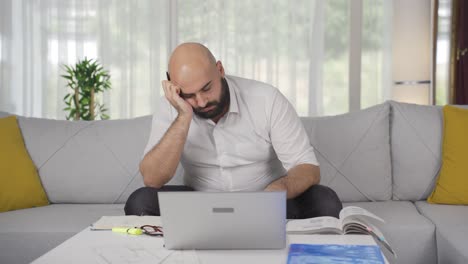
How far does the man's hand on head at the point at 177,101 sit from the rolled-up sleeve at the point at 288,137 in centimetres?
33

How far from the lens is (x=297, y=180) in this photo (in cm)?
225

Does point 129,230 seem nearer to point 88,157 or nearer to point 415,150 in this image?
point 88,157

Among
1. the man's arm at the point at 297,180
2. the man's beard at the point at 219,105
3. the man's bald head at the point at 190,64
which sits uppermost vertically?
the man's bald head at the point at 190,64

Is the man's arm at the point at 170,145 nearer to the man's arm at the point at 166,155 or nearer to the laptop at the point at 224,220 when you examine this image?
the man's arm at the point at 166,155

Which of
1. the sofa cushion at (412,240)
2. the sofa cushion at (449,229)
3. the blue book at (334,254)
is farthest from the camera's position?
the sofa cushion at (412,240)

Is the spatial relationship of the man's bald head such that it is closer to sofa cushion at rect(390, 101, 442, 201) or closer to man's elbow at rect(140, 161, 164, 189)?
man's elbow at rect(140, 161, 164, 189)

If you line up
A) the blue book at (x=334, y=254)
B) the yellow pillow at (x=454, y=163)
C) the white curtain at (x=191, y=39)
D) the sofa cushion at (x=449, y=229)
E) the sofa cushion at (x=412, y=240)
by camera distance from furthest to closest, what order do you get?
the white curtain at (x=191, y=39) → the yellow pillow at (x=454, y=163) → the sofa cushion at (x=412, y=240) → the sofa cushion at (x=449, y=229) → the blue book at (x=334, y=254)

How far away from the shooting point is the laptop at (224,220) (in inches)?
57.8

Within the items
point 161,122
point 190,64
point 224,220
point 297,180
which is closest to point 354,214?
point 224,220

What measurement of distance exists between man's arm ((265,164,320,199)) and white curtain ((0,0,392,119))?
10.9ft

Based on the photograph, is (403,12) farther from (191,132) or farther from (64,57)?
(191,132)

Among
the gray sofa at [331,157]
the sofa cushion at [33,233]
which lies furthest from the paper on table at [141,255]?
the gray sofa at [331,157]

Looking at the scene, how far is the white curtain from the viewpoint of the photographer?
5.62 meters

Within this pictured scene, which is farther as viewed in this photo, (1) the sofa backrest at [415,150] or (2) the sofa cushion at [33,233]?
(1) the sofa backrest at [415,150]
